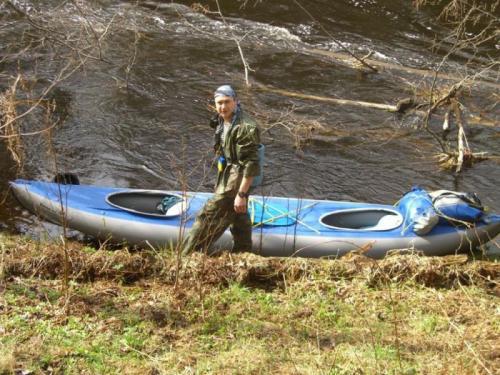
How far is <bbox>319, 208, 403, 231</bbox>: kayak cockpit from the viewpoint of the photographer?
655 centimetres

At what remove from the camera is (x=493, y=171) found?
28.3ft

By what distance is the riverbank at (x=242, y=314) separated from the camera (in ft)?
11.5

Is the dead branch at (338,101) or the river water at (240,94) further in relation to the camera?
the dead branch at (338,101)

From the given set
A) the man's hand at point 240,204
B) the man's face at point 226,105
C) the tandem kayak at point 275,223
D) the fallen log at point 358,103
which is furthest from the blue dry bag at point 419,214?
the fallen log at point 358,103

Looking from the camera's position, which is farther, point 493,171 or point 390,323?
point 493,171

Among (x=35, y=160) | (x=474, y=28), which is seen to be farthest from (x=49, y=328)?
(x=474, y=28)

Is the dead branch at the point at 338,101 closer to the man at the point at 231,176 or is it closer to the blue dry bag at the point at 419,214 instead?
the blue dry bag at the point at 419,214

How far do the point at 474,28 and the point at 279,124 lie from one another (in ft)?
21.1

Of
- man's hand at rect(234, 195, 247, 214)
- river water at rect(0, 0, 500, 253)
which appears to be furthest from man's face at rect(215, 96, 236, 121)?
river water at rect(0, 0, 500, 253)

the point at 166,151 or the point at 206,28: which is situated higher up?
the point at 206,28

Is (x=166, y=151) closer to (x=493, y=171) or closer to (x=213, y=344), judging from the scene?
(x=493, y=171)

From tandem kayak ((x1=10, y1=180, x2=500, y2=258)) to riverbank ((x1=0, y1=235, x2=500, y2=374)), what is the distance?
3.83ft

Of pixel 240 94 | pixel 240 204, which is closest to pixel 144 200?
pixel 240 204

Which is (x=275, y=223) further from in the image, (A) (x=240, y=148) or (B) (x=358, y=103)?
(B) (x=358, y=103)
